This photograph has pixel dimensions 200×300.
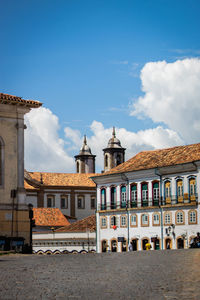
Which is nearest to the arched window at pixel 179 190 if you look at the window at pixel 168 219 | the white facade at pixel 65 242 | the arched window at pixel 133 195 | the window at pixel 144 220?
the window at pixel 168 219

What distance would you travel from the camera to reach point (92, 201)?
102375mm

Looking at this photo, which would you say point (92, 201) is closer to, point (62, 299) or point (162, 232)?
point (162, 232)

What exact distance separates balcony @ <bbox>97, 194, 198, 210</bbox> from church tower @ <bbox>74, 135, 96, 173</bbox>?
2620 inches

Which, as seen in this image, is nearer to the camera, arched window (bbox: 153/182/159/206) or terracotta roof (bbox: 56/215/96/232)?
arched window (bbox: 153/182/159/206)

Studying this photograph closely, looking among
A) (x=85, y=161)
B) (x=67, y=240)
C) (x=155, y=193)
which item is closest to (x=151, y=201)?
(x=155, y=193)

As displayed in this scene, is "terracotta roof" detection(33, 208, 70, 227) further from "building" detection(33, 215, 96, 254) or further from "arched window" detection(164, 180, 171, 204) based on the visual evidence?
"arched window" detection(164, 180, 171, 204)

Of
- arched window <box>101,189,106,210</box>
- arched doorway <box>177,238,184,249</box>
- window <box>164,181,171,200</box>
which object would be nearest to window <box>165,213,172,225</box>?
window <box>164,181,171,200</box>

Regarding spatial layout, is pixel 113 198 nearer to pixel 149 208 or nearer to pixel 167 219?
pixel 149 208

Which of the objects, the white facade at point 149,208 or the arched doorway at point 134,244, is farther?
the arched doorway at point 134,244

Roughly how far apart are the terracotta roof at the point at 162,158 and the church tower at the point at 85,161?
216 feet

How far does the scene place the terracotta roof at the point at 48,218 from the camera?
8244cm

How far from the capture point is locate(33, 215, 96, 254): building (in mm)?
68750

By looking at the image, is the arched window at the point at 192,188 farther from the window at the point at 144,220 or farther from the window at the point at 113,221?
the window at the point at 113,221

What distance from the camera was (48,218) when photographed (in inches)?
3295
